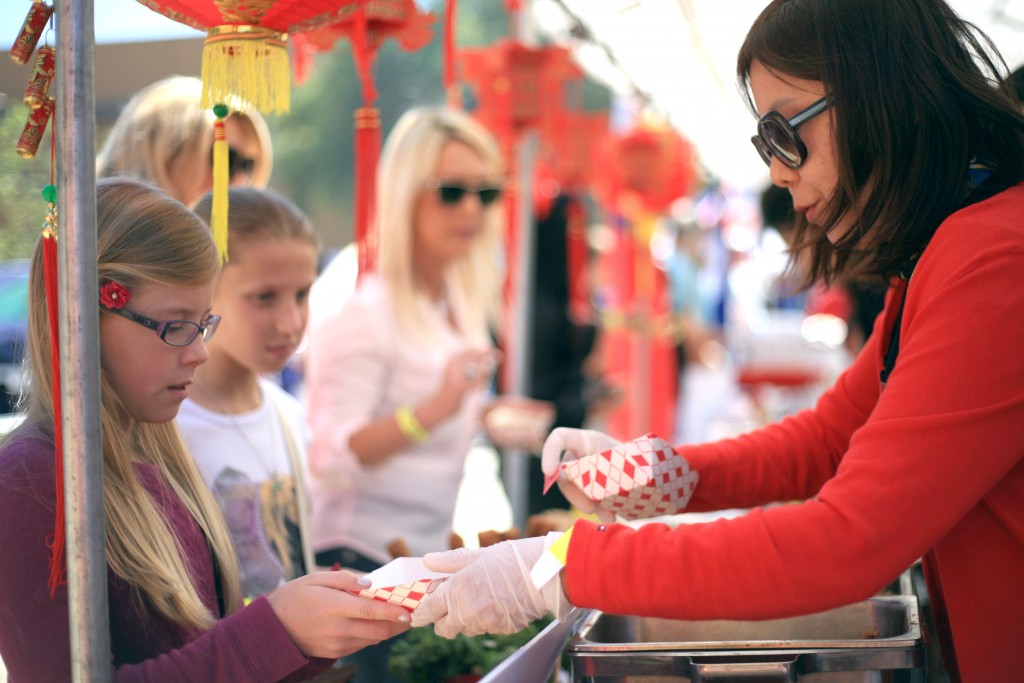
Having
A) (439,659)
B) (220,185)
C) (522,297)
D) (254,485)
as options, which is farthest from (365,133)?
(522,297)

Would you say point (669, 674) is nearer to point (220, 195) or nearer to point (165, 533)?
point (165, 533)

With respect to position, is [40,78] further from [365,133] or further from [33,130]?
[365,133]

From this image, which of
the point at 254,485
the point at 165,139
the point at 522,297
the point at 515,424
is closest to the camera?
the point at 254,485

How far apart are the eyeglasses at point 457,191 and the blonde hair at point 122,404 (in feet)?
5.33

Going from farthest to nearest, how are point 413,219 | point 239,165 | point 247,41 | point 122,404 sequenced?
point 413,219, point 239,165, point 247,41, point 122,404

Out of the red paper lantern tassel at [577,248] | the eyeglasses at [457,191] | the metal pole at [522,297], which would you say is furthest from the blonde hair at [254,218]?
the red paper lantern tassel at [577,248]

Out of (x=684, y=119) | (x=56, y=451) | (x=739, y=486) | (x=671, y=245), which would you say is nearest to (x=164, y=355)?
(x=56, y=451)

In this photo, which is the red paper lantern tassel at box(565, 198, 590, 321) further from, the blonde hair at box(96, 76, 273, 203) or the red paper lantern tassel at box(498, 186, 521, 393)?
the blonde hair at box(96, 76, 273, 203)

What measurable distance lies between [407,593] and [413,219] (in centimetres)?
190

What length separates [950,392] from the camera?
1.10 m

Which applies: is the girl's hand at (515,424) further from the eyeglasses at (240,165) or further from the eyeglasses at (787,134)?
the eyeglasses at (787,134)

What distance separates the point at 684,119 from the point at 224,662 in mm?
5408

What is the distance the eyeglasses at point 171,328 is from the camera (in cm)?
131

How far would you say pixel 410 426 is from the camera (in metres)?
2.68
